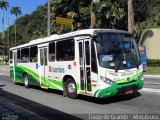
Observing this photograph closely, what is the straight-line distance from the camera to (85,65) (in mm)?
13508

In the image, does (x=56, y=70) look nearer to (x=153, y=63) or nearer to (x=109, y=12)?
(x=153, y=63)

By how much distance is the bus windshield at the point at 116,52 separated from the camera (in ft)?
42.0

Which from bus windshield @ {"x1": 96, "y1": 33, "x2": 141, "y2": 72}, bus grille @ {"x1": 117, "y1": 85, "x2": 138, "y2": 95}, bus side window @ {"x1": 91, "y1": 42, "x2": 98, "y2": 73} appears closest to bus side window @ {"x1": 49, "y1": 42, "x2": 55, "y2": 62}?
bus side window @ {"x1": 91, "y1": 42, "x2": 98, "y2": 73}

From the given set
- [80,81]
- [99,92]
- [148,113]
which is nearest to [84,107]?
[99,92]

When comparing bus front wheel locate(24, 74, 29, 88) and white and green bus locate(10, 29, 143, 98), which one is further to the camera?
bus front wheel locate(24, 74, 29, 88)

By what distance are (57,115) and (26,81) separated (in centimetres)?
1005

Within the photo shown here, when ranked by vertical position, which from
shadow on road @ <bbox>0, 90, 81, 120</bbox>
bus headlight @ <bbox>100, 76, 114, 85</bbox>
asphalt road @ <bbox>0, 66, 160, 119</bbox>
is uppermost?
bus headlight @ <bbox>100, 76, 114, 85</bbox>

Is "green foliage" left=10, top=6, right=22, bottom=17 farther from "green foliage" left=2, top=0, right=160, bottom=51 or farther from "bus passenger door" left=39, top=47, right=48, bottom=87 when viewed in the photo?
"bus passenger door" left=39, top=47, right=48, bottom=87

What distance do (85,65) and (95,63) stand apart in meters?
0.77

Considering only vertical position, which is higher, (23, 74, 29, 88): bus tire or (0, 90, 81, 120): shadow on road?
(23, 74, 29, 88): bus tire

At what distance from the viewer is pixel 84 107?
12.5 metres

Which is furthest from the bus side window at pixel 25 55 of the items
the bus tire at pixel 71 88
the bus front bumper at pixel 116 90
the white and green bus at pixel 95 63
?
the bus front bumper at pixel 116 90

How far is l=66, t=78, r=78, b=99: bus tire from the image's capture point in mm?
14544

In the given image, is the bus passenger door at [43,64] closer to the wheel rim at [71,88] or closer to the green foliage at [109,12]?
the wheel rim at [71,88]
